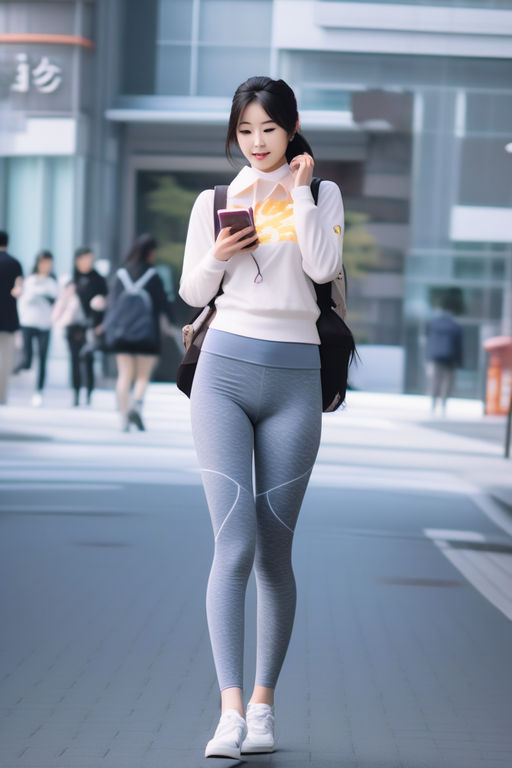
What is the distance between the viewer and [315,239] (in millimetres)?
4340

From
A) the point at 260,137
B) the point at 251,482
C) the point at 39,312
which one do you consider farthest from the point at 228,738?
the point at 39,312

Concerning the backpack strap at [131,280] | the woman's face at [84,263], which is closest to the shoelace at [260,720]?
the backpack strap at [131,280]

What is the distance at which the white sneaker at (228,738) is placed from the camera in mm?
4125

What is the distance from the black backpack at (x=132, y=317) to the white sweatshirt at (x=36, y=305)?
378 centimetres

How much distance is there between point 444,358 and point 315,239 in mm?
16305

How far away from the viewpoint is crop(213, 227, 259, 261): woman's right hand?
4.29 metres

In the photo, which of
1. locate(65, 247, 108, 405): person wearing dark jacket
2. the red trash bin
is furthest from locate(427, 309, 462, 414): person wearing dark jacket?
locate(65, 247, 108, 405): person wearing dark jacket

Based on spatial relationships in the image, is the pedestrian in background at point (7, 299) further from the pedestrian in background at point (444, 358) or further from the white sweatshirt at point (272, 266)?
Answer: the white sweatshirt at point (272, 266)

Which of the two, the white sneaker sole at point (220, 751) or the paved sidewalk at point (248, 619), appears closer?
the white sneaker sole at point (220, 751)

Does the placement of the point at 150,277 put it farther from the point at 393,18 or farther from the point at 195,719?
the point at 195,719

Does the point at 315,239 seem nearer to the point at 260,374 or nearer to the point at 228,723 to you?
the point at 260,374

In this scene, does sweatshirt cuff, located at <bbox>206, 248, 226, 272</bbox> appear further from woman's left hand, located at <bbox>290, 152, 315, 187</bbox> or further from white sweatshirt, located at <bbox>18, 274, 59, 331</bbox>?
white sweatshirt, located at <bbox>18, 274, 59, 331</bbox>

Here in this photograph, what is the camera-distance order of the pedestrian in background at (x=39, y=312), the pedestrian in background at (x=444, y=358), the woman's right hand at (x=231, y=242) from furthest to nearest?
the pedestrian in background at (x=444, y=358)
the pedestrian in background at (x=39, y=312)
the woman's right hand at (x=231, y=242)

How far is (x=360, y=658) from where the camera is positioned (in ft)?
19.8
